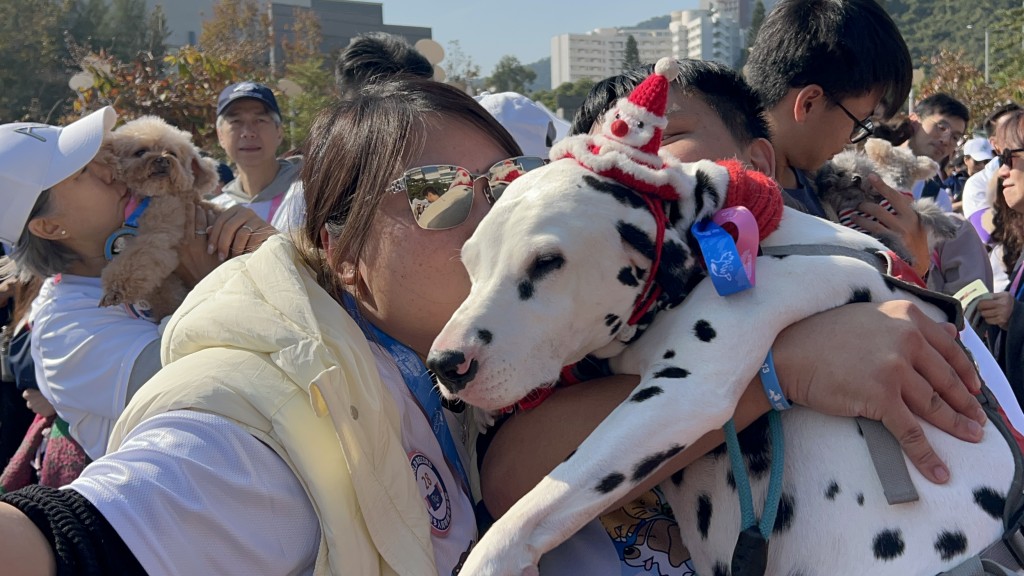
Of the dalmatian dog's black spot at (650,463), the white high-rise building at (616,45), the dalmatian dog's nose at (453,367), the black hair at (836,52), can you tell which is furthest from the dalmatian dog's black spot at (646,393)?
the white high-rise building at (616,45)

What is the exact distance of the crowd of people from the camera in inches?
55.7

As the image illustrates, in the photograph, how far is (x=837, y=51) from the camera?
321 centimetres

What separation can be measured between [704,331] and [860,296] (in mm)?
422

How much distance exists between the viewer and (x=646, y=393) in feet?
5.29

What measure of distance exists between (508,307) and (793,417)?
683 millimetres

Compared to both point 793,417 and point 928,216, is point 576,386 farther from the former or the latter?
point 928,216

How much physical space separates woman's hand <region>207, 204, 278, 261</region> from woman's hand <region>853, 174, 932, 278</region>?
260cm

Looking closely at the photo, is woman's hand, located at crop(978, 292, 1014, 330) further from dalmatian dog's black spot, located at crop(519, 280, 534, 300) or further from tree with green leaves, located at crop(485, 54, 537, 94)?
tree with green leaves, located at crop(485, 54, 537, 94)

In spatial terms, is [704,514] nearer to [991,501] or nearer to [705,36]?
[991,501]

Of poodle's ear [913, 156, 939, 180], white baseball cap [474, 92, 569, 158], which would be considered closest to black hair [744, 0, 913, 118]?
poodle's ear [913, 156, 939, 180]

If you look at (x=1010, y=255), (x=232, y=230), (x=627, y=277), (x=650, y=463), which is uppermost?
(x=627, y=277)

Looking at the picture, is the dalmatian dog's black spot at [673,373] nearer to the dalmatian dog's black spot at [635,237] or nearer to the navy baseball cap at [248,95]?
the dalmatian dog's black spot at [635,237]

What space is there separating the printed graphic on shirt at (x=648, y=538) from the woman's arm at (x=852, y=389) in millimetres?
290

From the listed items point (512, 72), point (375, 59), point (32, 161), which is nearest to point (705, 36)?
point (512, 72)
